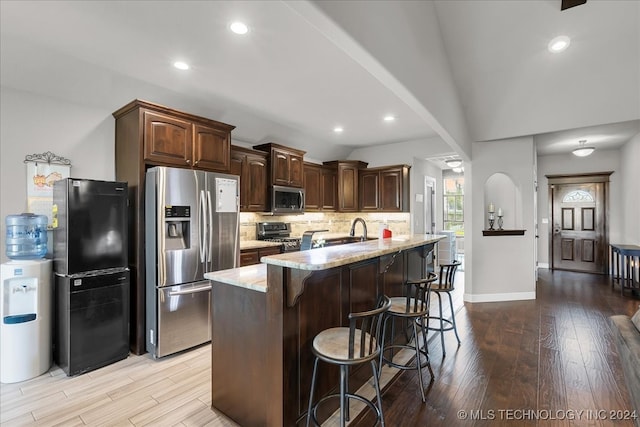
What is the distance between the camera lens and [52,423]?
2.09 m

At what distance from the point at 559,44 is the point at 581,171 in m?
4.80

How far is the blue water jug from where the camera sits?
2.77m

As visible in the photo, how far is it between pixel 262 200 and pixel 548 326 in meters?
4.18

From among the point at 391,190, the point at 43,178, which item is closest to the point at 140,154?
the point at 43,178

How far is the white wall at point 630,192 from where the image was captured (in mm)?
5422

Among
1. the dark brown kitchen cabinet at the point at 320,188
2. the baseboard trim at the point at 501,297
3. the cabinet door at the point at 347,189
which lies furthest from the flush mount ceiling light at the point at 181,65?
the baseboard trim at the point at 501,297

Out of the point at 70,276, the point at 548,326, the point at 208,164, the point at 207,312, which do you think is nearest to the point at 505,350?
the point at 548,326

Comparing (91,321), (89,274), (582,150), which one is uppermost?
(582,150)

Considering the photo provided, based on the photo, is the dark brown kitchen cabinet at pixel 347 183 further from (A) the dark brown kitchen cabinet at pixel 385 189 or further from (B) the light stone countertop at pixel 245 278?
(B) the light stone countertop at pixel 245 278

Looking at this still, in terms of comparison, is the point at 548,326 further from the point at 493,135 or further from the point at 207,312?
the point at 207,312

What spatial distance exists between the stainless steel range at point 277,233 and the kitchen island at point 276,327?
2373 millimetres

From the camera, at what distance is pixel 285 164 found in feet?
17.3

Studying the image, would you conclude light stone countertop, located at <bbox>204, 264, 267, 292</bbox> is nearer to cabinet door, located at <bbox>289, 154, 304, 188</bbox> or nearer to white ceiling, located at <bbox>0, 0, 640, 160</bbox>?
white ceiling, located at <bbox>0, 0, 640, 160</bbox>

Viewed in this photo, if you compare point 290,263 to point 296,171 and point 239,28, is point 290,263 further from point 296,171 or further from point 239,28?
point 296,171
